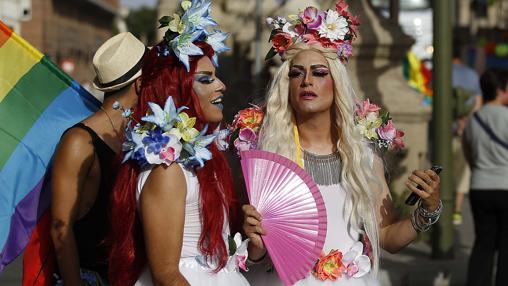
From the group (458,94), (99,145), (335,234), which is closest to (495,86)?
(458,94)

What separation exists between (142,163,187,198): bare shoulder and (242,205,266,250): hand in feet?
1.38

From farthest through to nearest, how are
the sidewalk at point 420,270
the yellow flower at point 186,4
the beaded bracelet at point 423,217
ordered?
the sidewalk at point 420,270, the beaded bracelet at point 423,217, the yellow flower at point 186,4

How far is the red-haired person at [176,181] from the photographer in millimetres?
3426

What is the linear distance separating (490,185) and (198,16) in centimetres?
436

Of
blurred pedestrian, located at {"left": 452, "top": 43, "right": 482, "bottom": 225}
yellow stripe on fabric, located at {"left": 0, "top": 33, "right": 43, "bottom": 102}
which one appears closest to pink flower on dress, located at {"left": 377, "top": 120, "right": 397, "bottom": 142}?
yellow stripe on fabric, located at {"left": 0, "top": 33, "right": 43, "bottom": 102}

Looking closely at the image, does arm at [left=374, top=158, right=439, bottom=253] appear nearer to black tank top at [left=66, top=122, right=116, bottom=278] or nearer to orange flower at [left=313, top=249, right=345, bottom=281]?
orange flower at [left=313, top=249, right=345, bottom=281]

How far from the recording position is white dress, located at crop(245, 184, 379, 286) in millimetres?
4207

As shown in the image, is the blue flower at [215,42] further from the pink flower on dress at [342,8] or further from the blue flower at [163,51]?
the pink flower on dress at [342,8]

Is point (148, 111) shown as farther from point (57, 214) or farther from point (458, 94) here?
point (458, 94)

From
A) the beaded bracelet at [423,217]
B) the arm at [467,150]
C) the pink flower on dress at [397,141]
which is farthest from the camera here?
the arm at [467,150]

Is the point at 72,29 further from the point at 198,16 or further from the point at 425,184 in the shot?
the point at 198,16

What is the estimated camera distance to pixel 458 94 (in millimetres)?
9594

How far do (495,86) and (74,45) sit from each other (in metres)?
42.5

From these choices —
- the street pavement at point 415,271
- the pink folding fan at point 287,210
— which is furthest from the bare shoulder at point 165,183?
the street pavement at point 415,271
